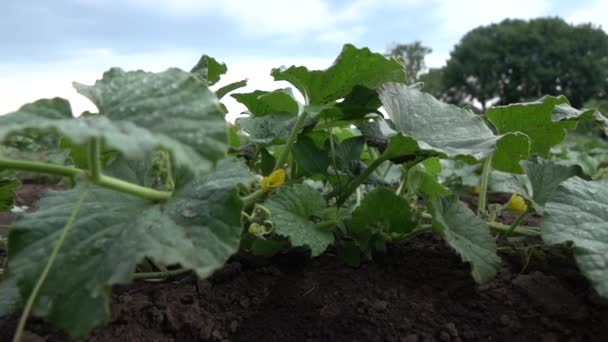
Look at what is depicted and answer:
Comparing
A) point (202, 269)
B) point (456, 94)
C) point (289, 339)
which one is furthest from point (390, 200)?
point (456, 94)

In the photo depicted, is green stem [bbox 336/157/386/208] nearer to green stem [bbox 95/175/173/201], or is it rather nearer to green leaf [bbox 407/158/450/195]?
green leaf [bbox 407/158/450/195]

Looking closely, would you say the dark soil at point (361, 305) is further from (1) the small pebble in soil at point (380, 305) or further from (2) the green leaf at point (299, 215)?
(2) the green leaf at point (299, 215)

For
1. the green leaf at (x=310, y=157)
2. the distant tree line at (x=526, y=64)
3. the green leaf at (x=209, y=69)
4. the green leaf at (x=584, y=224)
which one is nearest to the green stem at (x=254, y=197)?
the green leaf at (x=310, y=157)

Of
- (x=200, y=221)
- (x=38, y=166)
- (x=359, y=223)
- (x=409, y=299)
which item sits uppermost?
(x=38, y=166)

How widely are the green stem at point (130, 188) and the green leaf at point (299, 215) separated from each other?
0.24m

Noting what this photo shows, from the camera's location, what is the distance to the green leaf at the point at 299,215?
1.14 meters

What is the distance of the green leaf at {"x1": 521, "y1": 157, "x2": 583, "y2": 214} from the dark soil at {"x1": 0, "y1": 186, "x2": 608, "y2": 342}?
155 mm

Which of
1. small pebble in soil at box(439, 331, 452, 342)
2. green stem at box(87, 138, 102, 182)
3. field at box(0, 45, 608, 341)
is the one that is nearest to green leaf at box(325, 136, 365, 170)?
field at box(0, 45, 608, 341)

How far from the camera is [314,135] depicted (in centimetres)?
149

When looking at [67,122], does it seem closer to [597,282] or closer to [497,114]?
[597,282]

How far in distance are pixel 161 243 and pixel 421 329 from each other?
1.79ft

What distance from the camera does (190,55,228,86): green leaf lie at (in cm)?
142

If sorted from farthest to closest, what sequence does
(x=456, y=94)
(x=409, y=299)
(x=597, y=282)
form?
(x=456, y=94) < (x=409, y=299) < (x=597, y=282)

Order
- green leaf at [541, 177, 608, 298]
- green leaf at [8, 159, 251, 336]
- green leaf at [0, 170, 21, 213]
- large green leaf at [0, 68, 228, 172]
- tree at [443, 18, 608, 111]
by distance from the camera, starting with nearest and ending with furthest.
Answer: large green leaf at [0, 68, 228, 172], green leaf at [8, 159, 251, 336], green leaf at [541, 177, 608, 298], green leaf at [0, 170, 21, 213], tree at [443, 18, 608, 111]
